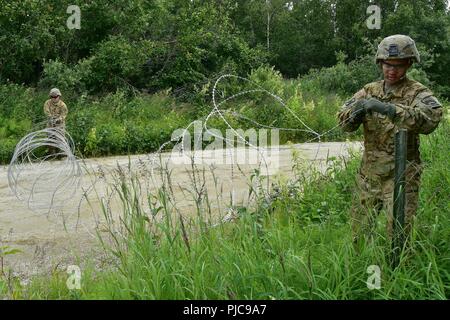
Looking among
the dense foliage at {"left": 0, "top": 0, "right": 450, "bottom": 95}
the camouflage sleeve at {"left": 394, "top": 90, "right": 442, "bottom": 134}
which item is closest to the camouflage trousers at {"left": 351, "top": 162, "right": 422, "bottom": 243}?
the camouflage sleeve at {"left": 394, "top": 90, "right": 442, "bottom": 134}

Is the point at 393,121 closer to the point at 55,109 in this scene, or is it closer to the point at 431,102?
the point at 431,102

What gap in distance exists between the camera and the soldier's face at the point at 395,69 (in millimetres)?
3859

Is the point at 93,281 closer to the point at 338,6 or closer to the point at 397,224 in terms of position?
the point at 397,224

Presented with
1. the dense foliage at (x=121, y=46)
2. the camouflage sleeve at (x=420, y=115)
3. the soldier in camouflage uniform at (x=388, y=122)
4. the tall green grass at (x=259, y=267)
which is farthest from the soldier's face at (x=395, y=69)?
the dense foliage at (x=121, y=46)

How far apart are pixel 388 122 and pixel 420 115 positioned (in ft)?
1.04

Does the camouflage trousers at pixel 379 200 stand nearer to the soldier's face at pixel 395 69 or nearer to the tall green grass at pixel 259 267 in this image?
the tall green grass at pixel 259 267

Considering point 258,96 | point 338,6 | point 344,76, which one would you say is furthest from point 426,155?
point 338,6

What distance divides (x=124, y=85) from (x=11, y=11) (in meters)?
4.06

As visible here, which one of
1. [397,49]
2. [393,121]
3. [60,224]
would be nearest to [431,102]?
[393,121]

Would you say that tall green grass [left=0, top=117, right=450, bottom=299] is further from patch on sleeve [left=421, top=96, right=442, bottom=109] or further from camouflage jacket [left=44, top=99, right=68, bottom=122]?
camouflage jacket [left=44, top=99, right=68, bottom=122]

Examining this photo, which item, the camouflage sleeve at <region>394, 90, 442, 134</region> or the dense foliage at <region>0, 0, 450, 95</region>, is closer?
the camouflage sleeve at <region>394, 90, 442, 134</region>

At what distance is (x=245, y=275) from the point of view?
126 inches

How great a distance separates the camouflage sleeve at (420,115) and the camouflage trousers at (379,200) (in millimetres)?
252

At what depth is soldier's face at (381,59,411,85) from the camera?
386cm
